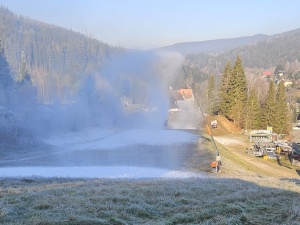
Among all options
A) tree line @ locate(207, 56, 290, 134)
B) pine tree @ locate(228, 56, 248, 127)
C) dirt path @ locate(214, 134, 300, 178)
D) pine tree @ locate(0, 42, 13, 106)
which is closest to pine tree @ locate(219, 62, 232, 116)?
tree line @ locate(207, 56, 290, 134)

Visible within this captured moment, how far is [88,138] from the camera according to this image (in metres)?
51.7

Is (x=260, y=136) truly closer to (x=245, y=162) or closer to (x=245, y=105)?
(x=245, y=105)

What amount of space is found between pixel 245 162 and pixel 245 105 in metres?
39.7

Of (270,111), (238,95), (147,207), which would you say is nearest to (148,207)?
(147,207)

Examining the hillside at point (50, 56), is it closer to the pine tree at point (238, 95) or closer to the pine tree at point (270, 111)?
the pine tree at point (238, 95)

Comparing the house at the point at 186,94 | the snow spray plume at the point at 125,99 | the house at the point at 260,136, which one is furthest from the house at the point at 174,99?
the house at the point at 260,136

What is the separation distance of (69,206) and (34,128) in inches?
1663

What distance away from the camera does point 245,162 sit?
121 ft

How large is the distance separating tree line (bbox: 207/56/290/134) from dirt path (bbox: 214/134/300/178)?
6650 mm

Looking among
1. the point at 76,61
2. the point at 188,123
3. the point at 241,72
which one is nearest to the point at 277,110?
the point at 241,72

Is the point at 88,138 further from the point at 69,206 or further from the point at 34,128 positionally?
the point at 69,206

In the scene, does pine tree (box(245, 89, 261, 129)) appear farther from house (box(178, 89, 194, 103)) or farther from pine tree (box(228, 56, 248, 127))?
house (box(178, 89, 194, 103))

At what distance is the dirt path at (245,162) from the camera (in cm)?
3303

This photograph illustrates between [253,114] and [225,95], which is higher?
[225,95]
